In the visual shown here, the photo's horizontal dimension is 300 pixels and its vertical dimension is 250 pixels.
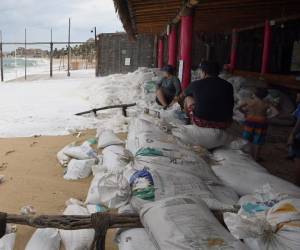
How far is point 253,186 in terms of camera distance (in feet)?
7.90

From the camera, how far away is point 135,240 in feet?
5.57

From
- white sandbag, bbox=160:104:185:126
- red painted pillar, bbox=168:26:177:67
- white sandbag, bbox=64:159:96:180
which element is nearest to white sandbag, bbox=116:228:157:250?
white sandbag, bbox=64:159:96:180

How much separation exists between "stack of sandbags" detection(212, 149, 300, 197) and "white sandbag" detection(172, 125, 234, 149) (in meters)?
0.29

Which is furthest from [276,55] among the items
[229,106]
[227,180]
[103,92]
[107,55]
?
[107,55]

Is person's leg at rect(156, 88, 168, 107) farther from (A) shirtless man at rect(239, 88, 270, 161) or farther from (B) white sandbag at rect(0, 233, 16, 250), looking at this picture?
(B) white sandbag at rect(0, 233, 16, 250)

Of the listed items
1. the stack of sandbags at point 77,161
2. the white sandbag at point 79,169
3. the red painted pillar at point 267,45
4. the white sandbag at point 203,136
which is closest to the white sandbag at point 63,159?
the stack of sandbags at point 77,161

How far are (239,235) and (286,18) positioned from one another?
6.15 metres

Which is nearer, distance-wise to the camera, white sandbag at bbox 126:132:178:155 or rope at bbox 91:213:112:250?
rope at bbox 91:213:112:250

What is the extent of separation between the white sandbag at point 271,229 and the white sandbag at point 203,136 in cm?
172

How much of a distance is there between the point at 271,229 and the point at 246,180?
42.0 inches

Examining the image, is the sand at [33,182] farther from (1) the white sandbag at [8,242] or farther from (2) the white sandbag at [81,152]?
(2) the white sandbag at [81,152]

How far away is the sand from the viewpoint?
9.58ft

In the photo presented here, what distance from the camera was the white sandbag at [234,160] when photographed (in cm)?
272

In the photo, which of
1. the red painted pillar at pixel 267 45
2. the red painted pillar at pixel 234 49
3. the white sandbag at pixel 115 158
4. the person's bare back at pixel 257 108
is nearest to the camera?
the white sandbag at pixel 115 158
